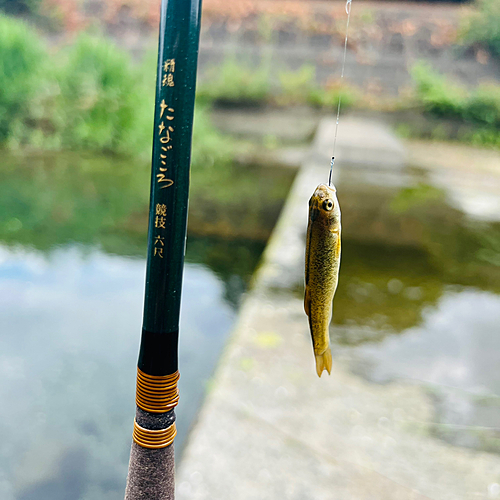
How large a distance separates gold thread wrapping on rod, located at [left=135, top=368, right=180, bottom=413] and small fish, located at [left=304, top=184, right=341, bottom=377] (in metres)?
0.42

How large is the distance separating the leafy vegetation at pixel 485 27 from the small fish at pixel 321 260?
15009mm

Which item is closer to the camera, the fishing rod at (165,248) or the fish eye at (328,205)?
the fish eye at (328,205)

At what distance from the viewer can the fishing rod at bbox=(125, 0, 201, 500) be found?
1.27 metres

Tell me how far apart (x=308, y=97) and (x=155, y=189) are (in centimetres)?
1253

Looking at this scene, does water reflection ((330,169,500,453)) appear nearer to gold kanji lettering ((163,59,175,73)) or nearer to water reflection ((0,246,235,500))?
water reflection ((0,246,235,500))

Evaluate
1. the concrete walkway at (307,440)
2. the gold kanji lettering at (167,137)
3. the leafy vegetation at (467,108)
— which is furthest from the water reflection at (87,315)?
the leafy vegetation at (467,108)

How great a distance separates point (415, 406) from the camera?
104 inches

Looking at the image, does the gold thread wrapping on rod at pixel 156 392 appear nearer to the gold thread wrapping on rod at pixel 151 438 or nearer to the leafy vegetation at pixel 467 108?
the gold thread wrapping on rod at pixel 151 438

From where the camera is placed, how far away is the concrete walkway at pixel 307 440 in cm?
203

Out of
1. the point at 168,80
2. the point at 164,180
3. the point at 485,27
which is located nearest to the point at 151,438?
the point at 164,180

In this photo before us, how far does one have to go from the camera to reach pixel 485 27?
13992mm

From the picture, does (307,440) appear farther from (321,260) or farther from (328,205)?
(328,205)

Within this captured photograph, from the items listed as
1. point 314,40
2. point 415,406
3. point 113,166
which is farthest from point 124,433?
point 314,40

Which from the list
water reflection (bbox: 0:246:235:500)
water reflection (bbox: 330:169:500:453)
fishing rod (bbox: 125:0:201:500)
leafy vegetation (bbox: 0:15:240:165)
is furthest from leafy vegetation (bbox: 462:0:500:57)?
fishing rod (bbox: 125:0:201:500)
